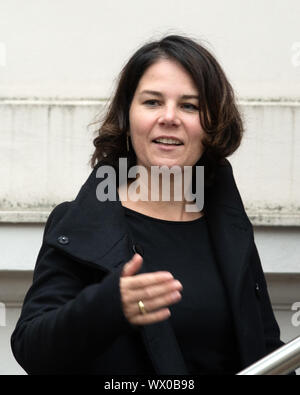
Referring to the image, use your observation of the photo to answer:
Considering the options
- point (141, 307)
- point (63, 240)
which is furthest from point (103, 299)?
point (63, 240)

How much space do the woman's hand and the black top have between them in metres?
0.35

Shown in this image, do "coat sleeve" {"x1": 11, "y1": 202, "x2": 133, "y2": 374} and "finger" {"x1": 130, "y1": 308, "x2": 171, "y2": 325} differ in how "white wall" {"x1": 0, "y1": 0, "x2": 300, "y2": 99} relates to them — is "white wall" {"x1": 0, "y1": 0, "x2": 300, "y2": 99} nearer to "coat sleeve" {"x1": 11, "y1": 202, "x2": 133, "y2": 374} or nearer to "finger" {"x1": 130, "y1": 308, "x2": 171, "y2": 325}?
"coat sleeve" {"x1": 11, "y1": 202, "x2": 133, "y2": 374}

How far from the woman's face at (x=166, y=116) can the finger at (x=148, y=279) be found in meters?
0.58

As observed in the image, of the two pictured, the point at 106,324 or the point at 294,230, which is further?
the point at 294,230

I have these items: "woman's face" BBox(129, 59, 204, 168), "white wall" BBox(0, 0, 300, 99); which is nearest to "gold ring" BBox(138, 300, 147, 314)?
"woman's face" BBox(129, 59, 204, 168)

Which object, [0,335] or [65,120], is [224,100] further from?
[0,335]

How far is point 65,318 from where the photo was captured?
226cm

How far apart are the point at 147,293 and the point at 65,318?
239 millimetres

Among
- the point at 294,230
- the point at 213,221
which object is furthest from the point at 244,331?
the point at 294,230

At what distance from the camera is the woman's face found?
267cm

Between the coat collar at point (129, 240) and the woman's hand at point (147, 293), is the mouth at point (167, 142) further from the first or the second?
the woman's hand at point (147, 293)

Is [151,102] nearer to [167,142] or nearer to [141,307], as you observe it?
[167,142]

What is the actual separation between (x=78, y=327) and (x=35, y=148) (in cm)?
173

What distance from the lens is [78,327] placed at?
7.36 feet
